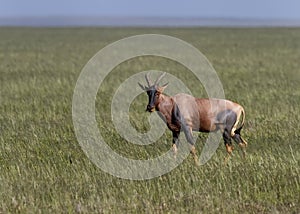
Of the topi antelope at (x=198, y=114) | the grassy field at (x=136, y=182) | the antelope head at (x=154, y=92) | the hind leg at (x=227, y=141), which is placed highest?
the antelope head at (x=154, y=92)

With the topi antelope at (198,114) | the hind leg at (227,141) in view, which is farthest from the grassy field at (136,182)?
the topi antelope at (198,114)

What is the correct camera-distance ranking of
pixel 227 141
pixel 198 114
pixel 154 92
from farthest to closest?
pixel 227 141
pixel 198 114
pixel 154 92

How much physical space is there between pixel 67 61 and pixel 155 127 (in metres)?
22.8

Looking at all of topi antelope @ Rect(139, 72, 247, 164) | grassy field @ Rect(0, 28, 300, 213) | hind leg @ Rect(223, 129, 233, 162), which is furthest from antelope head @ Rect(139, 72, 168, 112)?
hind leg @ Rect(223, 129, 233, 162)

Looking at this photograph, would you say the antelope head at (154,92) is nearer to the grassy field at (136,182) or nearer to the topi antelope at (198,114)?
the topi antelope at (198,114)

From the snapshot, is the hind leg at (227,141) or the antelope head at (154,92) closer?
the antelope head at (154,92)

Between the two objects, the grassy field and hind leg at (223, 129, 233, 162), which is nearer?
the grassy field

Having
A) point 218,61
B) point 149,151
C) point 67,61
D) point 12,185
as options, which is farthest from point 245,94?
point 67,61

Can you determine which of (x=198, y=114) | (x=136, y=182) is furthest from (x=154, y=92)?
(x=136, y=182)

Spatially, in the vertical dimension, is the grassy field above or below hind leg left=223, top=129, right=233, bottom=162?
below

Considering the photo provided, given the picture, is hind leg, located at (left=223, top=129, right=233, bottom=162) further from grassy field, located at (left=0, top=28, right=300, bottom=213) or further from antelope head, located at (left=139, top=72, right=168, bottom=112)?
antelope head, located at (left=139, top=72, right=168, bottom=112)

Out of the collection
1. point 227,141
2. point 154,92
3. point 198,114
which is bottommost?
point 227,141

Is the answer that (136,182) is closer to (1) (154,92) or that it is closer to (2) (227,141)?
(1) (154,92)

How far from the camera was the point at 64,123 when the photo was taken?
12.6 metres
